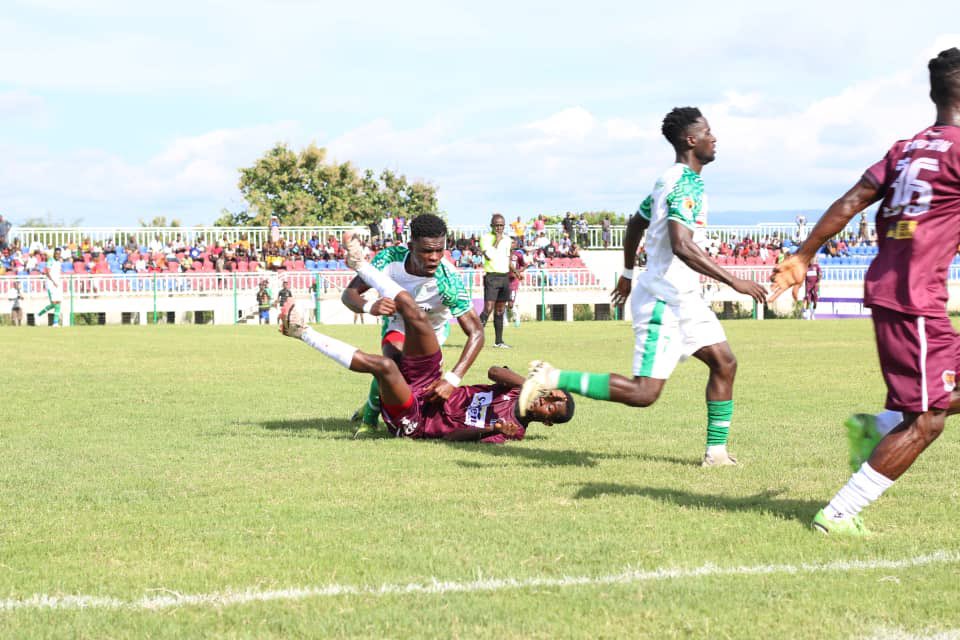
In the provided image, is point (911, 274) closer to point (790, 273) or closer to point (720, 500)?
point (790, 273)

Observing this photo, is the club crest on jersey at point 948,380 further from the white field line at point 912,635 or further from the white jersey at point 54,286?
the white jersey at point 54,286

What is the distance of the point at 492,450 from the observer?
8.59 meters

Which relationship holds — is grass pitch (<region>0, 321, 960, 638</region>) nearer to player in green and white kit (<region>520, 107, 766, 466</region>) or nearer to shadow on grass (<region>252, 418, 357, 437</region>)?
shadow on grass (<region>252, 418, 357, 437</region>)

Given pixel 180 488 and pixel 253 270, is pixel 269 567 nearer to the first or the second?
pixel 180 488

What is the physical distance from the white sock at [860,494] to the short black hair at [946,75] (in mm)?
1773

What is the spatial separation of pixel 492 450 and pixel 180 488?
2.47 metres

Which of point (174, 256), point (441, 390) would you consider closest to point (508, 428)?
point (441, 390)

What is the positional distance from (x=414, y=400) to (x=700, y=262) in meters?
3.09

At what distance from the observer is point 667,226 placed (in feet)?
23.7

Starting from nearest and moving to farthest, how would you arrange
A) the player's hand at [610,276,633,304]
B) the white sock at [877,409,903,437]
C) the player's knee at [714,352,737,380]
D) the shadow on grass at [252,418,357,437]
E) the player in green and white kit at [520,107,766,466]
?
the white sock at [877,409,903,437] → the player in green and white kit at [520,107,766,466] → the player's knee at [714,352,737,380] → the player's hand at [610,276,633,304] → the shadow on grass at [252,418,357,437]

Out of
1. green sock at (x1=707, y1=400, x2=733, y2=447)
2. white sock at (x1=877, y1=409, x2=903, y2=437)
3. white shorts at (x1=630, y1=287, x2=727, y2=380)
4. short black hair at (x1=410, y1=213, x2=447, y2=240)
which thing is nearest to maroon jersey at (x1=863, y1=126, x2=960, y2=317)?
white sock at (x1=877, y1=409, x2=903, y2=437)

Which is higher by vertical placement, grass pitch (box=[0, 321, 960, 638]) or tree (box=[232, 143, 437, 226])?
tree (box=[232, 143, 437, 226])

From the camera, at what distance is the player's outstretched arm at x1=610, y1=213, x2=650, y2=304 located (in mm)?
7852

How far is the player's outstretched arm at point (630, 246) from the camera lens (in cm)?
785
